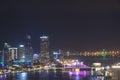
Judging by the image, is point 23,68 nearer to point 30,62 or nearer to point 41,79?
point 30,62

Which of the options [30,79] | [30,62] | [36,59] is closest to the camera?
[30,79]

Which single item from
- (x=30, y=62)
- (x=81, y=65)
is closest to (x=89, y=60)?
(x=81, y=65)

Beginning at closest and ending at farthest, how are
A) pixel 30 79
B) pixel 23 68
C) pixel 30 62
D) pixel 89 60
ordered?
pixel 30 79 < pixel 23 68 < pixel 89 60 < pixel 30 62

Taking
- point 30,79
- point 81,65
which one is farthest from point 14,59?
point 30,79

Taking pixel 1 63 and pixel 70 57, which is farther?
pixel 70 57

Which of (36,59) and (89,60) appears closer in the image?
(89,60)

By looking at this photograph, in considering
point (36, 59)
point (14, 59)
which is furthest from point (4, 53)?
point (36, 59)

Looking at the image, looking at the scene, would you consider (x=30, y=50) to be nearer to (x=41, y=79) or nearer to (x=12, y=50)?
(x=12, y=50)

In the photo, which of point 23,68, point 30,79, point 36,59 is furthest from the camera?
point 36,59
